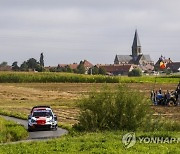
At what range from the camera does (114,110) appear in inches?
858

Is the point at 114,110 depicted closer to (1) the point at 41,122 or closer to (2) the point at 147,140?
(2) the point at 147,140

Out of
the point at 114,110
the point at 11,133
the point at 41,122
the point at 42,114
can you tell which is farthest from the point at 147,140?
the point at 42,114

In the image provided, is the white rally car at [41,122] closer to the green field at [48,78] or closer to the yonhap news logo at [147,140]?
the yonhap news logo at [147,140]

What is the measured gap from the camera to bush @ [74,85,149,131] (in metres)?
21.7

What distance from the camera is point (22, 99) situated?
6006 centimetres

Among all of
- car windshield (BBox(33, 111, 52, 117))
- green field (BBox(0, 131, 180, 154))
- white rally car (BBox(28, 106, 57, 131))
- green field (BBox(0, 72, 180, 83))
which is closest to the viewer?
green field (BBox(0, 131, 180, 154))

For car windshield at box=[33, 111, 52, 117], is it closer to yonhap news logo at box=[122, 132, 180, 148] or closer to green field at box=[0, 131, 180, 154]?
yonhap news logo at box=[122, 132, 180, 148]

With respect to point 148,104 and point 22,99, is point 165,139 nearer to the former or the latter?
point 148,104

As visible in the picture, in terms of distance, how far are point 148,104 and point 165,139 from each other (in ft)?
18.0

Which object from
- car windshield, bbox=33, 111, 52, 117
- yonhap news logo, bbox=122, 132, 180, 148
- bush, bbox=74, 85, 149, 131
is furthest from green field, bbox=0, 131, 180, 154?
car windshield, bbox=33, 111, 52, 117

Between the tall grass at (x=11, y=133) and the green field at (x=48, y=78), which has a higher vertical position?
the green field at (x=48, y=78)

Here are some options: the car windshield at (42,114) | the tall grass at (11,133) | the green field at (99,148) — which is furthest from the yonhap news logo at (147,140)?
the car windshield at (42,114)

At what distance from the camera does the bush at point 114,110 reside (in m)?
21.7

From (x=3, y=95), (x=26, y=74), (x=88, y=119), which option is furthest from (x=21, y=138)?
(x=26, y=74)
